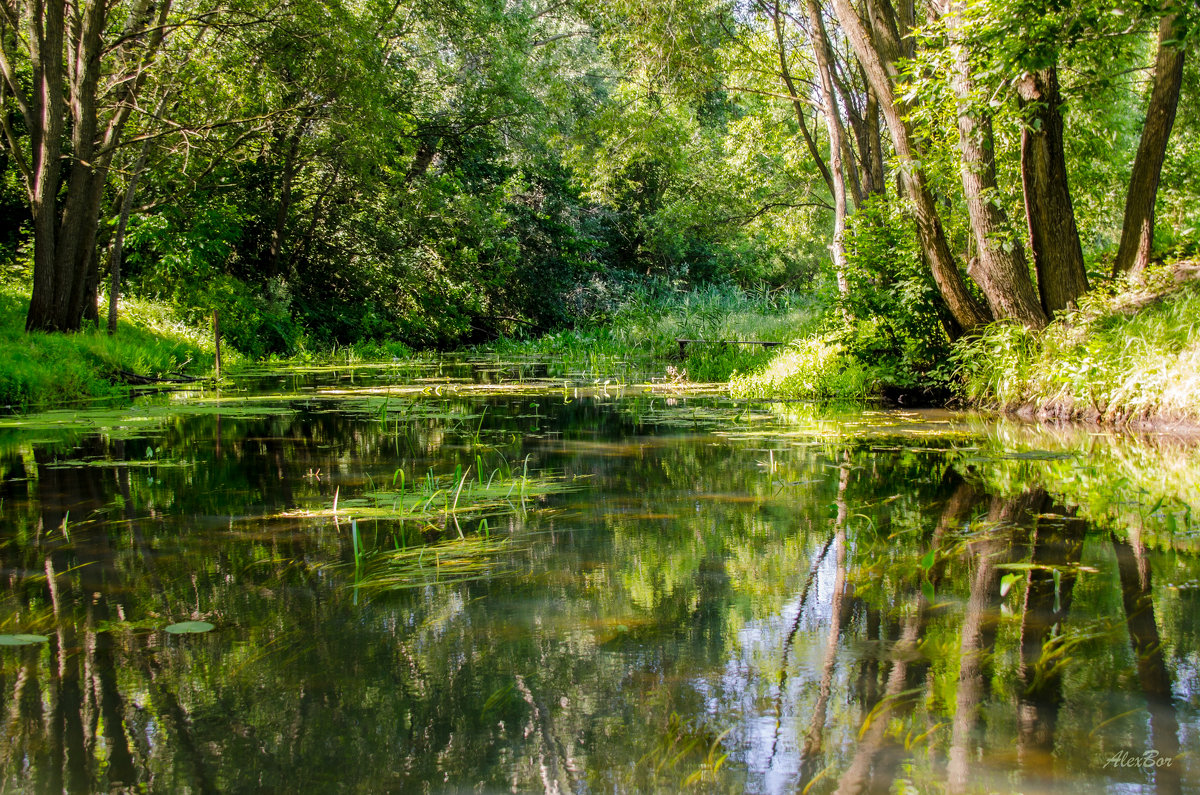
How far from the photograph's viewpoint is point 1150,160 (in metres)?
9.65

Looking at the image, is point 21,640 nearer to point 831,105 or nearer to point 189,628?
point 189,628

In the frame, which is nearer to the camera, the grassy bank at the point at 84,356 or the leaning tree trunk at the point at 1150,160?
the leaning tree trunk at the point at 1150,160

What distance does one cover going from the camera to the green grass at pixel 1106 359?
7703 mm

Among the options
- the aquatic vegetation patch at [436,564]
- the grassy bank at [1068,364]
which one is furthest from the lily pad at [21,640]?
the grassy bank at [1068,364]

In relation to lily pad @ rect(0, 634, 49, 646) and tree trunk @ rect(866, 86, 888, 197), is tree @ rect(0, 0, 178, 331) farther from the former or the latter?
lily pad @ rect(0, 634, 49, 646)

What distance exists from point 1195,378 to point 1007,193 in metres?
3.04

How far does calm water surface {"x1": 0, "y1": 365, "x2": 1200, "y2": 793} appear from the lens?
2180 millimetres

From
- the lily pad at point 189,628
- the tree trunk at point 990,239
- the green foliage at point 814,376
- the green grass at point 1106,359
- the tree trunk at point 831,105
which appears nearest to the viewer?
the lily pad at point 189,628

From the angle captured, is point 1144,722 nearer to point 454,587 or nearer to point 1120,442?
point 454,587

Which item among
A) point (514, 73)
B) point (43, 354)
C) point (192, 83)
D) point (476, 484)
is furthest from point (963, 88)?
point (514, 73)

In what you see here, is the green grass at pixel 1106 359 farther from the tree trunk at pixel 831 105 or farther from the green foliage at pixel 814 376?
the tree trunk at pixel 831 105

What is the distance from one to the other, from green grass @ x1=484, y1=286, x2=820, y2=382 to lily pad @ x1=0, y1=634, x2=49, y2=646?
38.5 feet

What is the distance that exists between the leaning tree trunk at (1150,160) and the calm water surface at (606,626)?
4479mm

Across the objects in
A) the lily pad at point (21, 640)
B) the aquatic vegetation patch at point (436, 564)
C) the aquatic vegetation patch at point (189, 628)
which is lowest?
the lily pad at point (21, 640)
